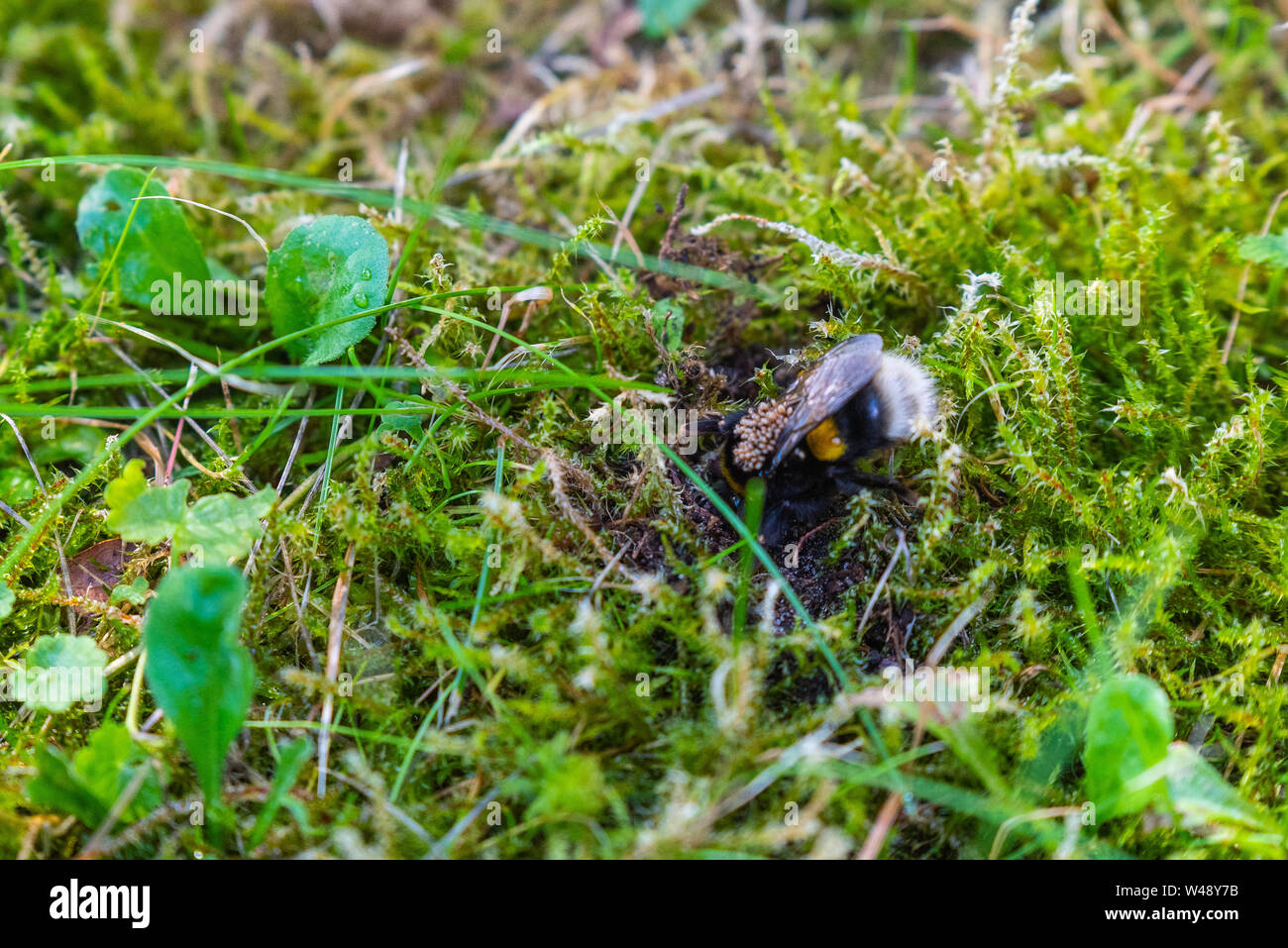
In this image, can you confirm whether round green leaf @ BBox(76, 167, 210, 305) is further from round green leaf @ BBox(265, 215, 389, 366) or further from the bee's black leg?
the bee's black leg

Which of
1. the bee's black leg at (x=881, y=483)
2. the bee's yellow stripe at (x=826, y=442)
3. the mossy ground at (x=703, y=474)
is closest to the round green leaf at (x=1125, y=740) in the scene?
the mossy ground at (x=703, y=474)

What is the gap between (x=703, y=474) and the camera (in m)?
2.25

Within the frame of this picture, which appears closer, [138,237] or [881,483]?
[881,483]

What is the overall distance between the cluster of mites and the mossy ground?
0.66 feet

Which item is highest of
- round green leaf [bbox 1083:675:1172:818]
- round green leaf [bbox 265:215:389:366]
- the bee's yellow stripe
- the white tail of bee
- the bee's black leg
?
round green leaf [bbox 265:215:389:366]

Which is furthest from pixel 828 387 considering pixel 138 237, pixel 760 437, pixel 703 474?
pixel 138 237

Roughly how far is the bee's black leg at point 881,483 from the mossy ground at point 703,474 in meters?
0.04

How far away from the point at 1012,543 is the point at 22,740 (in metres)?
2.54

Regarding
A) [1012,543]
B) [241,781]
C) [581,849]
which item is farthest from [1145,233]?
[241,781]

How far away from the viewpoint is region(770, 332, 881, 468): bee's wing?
1996 millimetres

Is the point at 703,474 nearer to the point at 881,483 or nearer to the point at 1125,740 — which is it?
the point at 881,483

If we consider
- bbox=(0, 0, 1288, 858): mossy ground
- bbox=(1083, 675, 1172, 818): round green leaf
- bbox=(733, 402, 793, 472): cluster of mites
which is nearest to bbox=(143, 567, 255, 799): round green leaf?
bbox=(0, 0, 1288, 858): mossy ground

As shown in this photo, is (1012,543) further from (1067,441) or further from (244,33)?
(244,33)

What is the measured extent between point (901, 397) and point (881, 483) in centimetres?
24
